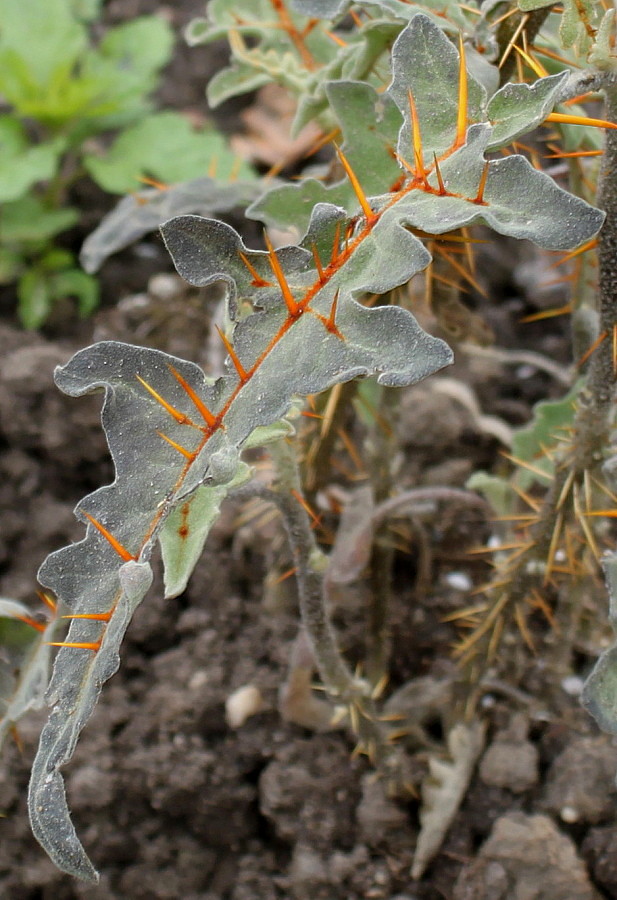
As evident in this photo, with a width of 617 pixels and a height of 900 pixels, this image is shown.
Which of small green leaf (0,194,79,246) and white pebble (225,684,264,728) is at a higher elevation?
small green leaf (0,194,79,246)

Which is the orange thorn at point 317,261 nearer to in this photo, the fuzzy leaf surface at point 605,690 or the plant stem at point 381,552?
the fuzzy leaf surface at point 605,690

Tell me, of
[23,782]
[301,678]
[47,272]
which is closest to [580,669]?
[301,678]

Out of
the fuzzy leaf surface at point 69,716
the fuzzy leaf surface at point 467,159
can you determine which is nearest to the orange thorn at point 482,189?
the fuzzy leaf surface at point 467,159

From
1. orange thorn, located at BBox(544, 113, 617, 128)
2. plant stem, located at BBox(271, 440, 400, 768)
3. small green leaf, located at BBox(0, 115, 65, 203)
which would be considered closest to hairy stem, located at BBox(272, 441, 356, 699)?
plant stem, located at BBox(271, 440, 400, 768)

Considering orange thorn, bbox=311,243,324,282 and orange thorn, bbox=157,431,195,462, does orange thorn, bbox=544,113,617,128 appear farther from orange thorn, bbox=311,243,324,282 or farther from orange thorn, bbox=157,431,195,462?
orange thorn, bbox=157,431,195,462

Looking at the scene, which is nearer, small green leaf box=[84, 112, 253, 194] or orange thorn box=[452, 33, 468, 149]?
orange thorn box=[452, 33, 468, 149]

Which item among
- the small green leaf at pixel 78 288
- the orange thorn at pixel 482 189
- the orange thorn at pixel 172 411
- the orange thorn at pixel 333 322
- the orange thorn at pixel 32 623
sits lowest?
the small green leaf at pixel 78 288

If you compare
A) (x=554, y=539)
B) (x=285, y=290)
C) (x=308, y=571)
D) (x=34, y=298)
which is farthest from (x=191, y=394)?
(x=34, y=298)
